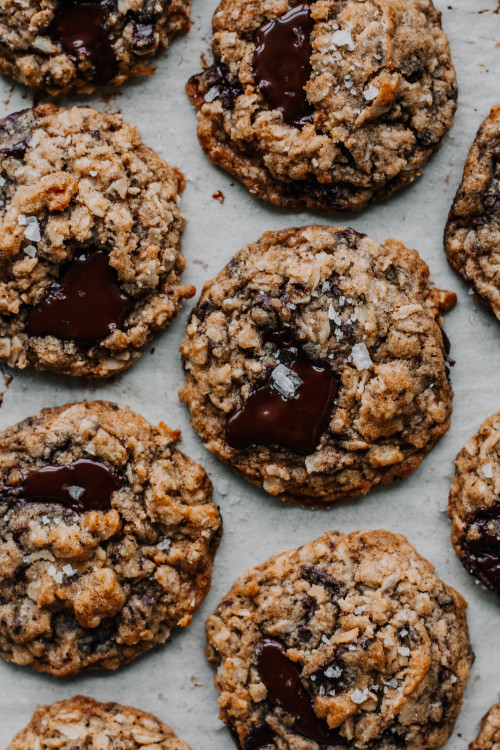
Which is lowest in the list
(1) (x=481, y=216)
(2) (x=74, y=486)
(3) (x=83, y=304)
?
(2) (x=74, y=486)

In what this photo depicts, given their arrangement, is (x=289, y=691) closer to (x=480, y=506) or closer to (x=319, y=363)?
(x=480, y=506)

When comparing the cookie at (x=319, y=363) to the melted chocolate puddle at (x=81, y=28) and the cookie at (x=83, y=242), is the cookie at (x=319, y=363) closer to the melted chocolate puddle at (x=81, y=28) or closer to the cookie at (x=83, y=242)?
the cookie at (x=83, y=242)

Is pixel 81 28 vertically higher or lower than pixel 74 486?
higher

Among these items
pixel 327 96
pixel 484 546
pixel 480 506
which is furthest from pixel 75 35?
pixel 484 546

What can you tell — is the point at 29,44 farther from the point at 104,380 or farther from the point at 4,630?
the point at 4,630

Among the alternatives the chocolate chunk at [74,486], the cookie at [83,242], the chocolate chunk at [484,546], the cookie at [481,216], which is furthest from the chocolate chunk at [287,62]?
the chocolate chunk at [484,546]

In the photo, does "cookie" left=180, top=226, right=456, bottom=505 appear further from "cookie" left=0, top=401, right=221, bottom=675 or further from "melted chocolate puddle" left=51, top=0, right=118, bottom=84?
"melted chocolate puddle" left=51, top=0, right=118, bottom=84
